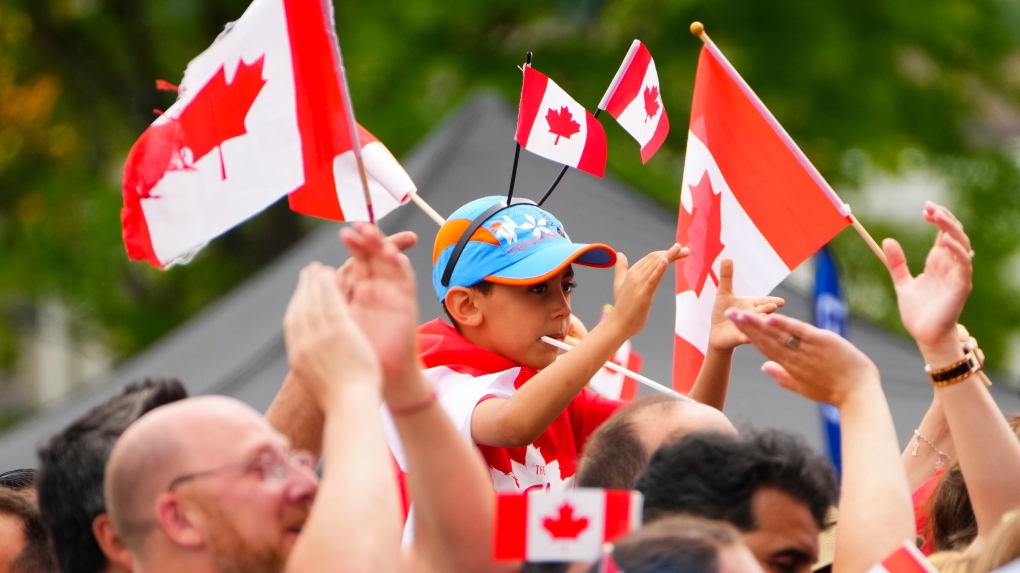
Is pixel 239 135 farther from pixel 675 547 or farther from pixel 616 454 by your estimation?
pixel 675 547

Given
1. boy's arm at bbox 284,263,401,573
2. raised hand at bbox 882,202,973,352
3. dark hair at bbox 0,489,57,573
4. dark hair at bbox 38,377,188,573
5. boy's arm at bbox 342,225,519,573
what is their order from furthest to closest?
dark hair at bbox 0,489,57,573 < raised hand at bbox 882,202,973,352 < dark hair at bbox 38,377,188,573 < boy's arm at bbox 342,225,519,573 < boy's arm at bbox 284,263,401,573

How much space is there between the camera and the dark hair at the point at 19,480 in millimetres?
2889

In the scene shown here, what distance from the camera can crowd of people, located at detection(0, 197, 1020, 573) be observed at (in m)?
1.77

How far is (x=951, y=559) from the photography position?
7.73 ft

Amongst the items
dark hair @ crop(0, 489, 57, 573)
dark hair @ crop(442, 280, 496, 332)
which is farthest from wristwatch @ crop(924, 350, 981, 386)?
dark hair @ crop(0, 489, 57, 573)

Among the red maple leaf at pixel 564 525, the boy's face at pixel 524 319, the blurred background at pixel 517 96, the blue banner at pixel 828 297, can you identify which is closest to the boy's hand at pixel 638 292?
the boy's face at pixel 524 319

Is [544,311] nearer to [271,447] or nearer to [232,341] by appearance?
[271,447]

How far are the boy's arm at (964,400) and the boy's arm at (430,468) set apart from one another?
3.22 ft

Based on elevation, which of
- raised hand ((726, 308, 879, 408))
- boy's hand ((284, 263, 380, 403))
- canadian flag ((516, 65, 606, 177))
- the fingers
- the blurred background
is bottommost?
boy's hand ((284, 263, 380, 403))

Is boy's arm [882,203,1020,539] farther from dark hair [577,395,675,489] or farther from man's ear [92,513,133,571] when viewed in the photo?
man's ear [92,513,133,571]

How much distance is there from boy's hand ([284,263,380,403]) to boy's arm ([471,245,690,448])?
90 centimetres

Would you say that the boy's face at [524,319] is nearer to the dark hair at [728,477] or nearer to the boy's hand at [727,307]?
the boy's hand at [727,307]

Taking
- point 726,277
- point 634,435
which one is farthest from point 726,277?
point 634,435

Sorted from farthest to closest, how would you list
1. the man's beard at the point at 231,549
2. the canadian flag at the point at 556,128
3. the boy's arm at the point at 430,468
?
the canadian flag at the point at 556,128 < the man's beard at the point at 231,549 < the boy's arm at the point at 430,468
